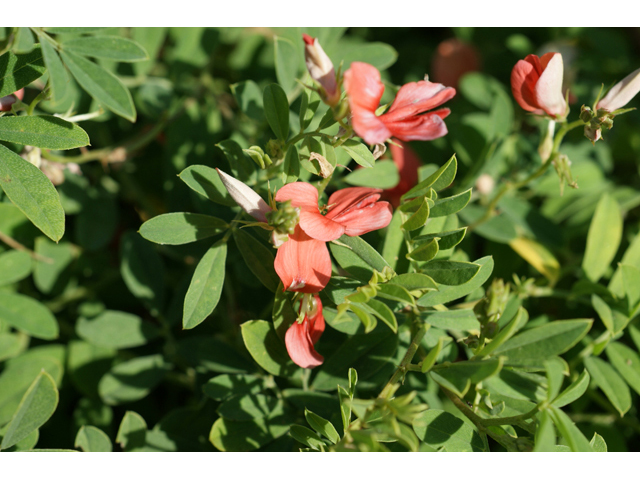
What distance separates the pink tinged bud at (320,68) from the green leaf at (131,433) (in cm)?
87

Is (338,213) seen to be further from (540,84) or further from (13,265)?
(13,265)

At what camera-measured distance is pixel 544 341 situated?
0.93 m

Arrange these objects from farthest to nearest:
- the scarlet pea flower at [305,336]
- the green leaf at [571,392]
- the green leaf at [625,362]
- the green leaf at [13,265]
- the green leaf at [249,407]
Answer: the green leaf at [13,265] < the green leaf at [625,362] < the green leaf at [249,407] < the scarlet pea flower at [305,336] < the green leaf at [571,392]

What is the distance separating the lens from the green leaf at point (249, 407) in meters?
1.14

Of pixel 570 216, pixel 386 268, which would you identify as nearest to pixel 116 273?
pixel 386 268

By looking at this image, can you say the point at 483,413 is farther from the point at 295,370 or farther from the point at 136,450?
the point at 136,450

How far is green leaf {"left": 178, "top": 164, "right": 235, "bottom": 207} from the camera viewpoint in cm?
106

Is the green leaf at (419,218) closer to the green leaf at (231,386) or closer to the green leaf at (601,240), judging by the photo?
the green leaf at (231,386)

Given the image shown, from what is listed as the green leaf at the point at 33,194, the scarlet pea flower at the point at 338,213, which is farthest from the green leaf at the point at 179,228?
the scarlet pea flower at the point at 338,213

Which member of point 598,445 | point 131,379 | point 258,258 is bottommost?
point 131,379

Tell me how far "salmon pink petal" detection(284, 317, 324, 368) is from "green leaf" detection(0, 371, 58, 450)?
0.50 m

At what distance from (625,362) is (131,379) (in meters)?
1.24

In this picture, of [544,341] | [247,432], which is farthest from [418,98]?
[247,432]

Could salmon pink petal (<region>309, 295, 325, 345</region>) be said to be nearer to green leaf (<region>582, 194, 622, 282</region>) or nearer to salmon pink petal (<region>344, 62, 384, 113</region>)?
salmon pink petal (<region>344, 62, 384, 113</region>)
